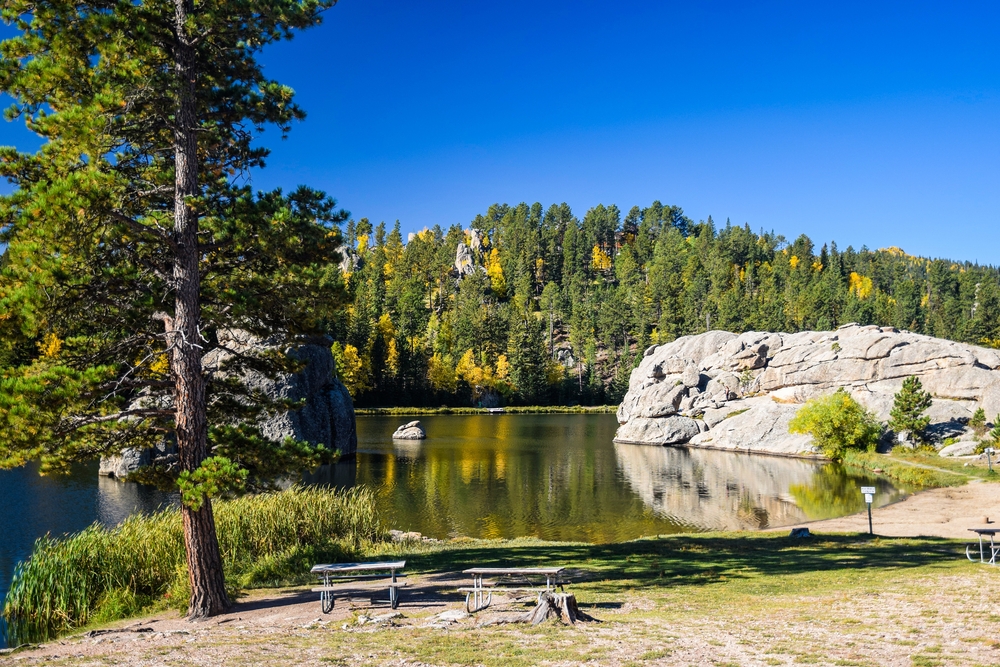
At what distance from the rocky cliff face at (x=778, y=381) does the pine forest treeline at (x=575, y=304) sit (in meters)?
31.6

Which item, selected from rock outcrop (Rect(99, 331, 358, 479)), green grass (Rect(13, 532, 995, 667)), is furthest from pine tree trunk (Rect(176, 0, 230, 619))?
rock outcrop (Rect(99, 331, 358, 479))

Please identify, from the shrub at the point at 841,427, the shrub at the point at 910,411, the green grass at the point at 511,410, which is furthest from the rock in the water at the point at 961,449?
the green grass at the point at 511,410

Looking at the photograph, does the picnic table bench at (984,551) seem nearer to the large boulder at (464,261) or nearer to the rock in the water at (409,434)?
the rock in the water at (409,434)

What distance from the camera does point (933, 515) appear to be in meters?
27.1

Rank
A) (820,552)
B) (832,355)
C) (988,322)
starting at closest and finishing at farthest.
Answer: (820,552), (832,355), (988,322)

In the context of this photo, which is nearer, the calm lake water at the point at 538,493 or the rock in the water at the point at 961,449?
the calm lake water at the point at 538,493

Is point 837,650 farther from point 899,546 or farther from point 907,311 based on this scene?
point 907,311

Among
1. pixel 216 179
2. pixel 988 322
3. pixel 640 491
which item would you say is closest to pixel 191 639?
pixel 216 179

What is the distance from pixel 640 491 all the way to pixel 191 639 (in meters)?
29.9

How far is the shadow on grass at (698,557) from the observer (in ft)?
47.8

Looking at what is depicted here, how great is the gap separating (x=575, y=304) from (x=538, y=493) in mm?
99031

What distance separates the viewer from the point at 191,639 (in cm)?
968

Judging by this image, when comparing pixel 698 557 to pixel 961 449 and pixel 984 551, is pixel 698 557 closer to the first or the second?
pixel 984 551

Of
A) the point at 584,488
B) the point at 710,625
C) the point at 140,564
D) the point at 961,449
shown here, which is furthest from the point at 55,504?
the point at 961,449
